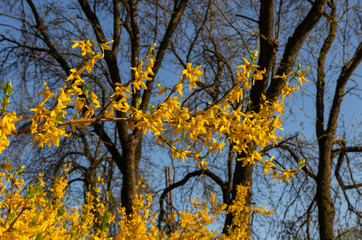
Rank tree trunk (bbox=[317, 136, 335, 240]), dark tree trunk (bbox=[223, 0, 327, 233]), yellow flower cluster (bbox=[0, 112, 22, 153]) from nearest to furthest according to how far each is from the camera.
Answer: yellow flower cluster (bbox=[0, 112, 22, 153])
dark tree trunk (bbox=[223, 0, 327, 233])
tree trunk (bbox=[317, 136, 335, 240])

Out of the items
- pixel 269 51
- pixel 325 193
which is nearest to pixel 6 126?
pixel 269 51

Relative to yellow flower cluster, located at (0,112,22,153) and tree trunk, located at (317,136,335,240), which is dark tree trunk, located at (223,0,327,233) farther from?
yellow flower cluster, located at (0,112,22,153)

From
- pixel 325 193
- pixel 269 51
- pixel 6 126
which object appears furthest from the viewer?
pixel 325 193

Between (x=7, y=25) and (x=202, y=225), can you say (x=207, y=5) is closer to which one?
(x=7, y=25)

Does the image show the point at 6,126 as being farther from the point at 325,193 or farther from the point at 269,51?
the point at 325,193

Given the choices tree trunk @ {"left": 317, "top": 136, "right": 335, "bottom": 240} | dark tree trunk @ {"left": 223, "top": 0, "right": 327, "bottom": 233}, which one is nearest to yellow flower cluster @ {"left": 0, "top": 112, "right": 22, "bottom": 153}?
dark tree trunk @ {"left": 223, "top": 0, "right": 327, "bottom": 233}

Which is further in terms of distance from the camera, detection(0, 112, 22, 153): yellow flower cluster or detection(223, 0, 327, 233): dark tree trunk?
detection(223, 0, 327, 233): dark tree trunk

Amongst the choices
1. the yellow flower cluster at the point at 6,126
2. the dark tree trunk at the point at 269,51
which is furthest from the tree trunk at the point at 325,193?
the yellow flower cluster at the point at 6,126

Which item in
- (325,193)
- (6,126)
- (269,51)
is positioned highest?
(269,51)

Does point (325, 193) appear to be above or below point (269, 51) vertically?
below

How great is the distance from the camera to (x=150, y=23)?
7273 millimetres

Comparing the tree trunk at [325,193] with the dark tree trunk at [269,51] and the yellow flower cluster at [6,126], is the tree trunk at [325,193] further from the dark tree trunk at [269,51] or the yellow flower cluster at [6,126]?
the yellow flower cluster at [6,126]

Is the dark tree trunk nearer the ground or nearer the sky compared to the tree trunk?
nearer the sky

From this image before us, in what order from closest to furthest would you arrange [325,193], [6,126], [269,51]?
[6,126] → [269,51] → [325,193]
